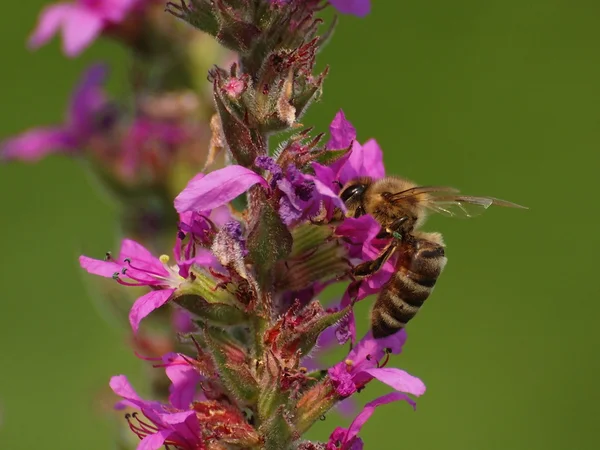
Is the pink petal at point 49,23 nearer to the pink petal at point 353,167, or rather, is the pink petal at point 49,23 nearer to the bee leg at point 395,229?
the pink petal at point 353,167

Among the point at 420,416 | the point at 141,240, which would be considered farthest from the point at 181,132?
the point at 420,416

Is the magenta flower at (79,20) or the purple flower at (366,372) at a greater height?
the magenta flower at (79,20)

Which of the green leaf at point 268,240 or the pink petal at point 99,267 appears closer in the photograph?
the green leaf at point 268,240

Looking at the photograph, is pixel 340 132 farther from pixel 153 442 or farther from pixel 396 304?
pixel 153 442

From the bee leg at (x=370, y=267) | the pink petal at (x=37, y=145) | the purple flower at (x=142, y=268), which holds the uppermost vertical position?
the bee leg at (x=370, y=267)

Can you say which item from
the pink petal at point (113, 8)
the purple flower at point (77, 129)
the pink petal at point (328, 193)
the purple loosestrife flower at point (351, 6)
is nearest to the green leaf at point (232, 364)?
the pink petal at point (328, 193)

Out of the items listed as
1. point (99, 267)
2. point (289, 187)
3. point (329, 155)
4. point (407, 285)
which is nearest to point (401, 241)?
point (407, 285)

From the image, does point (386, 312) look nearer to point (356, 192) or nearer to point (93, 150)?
point (356, 192)
